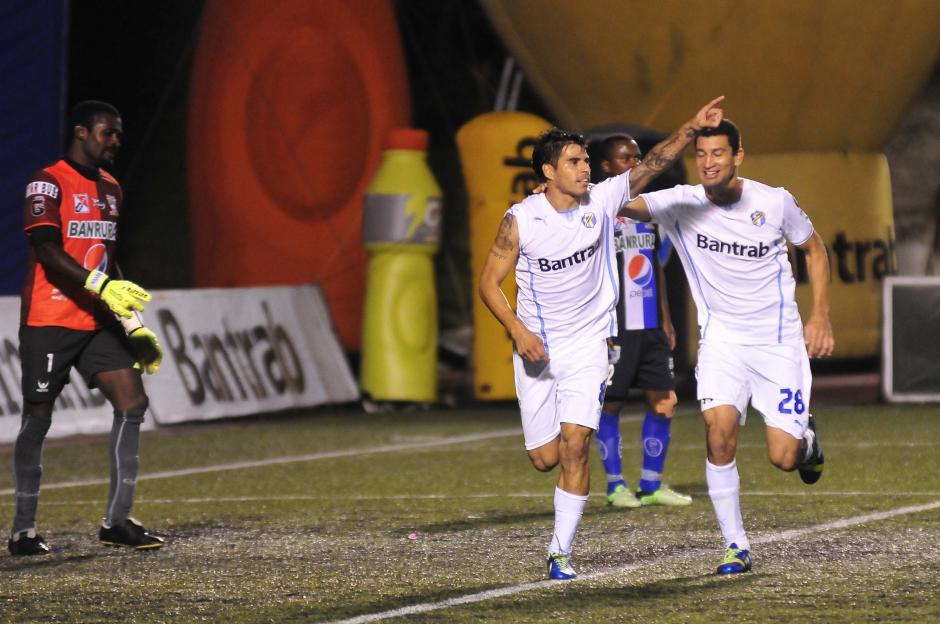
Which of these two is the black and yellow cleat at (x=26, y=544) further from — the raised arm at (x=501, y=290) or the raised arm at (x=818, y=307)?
the raised arm at (x=818, y=307)

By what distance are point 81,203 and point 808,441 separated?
376 cm

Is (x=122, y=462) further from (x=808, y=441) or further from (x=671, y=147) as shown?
(x=808, y=441)

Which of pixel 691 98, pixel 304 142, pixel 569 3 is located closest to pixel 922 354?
pixel 691 98

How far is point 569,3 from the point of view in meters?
20.2

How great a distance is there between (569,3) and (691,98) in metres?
1.76

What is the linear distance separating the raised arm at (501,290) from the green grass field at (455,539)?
1.02 meters

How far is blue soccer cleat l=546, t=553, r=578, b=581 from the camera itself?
7.72 m

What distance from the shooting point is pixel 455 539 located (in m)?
9.24

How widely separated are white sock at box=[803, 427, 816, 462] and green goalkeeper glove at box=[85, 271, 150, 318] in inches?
126

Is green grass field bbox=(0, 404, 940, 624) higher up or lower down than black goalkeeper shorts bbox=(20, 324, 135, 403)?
lower down

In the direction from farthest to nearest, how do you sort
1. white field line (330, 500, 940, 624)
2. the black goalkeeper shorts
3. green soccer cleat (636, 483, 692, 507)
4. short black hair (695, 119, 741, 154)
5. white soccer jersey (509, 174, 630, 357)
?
green soccer cleat (636, 483, 692, 507) → the black goalkeeper shorts → white soccer jersey (509, 174, 630, 357) → short black hair (695, 119, 741, 154) → white field line (330, 500, 940, 624)

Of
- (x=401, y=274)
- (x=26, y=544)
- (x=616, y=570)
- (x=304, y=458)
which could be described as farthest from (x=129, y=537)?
(x=401, y=274)

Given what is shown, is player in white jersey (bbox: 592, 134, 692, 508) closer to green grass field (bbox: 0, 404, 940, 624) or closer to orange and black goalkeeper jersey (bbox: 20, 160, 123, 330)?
green grass field (bbox: 0, 404, 940, 624)

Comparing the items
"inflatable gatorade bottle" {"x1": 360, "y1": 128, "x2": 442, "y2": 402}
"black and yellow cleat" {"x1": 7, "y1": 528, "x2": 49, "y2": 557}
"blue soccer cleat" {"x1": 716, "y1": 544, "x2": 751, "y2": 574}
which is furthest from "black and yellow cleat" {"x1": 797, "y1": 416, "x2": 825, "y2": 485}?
"inflatable gatorade bottle" {"x1": 360, "y1": 128, "x2": 442, "y2": 402}
